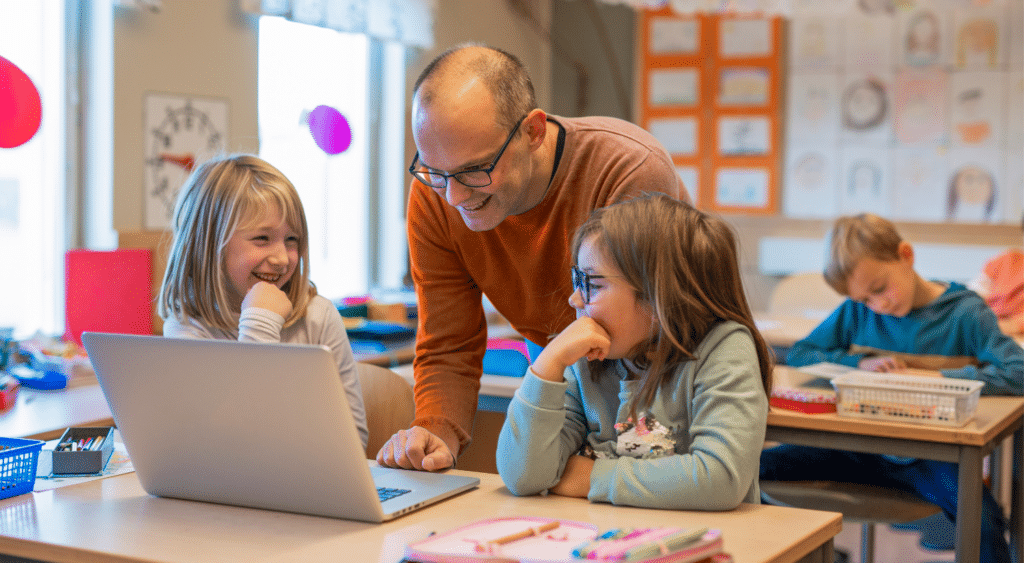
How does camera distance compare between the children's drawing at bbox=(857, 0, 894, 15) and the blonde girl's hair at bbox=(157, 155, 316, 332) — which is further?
the children's drawing at bbox=(857, 0, 894, 15)

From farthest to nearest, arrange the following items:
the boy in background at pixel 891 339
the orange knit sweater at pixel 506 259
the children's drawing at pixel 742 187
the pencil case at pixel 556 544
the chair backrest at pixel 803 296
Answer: the children's drawing at pixel 742 187
the chair backrest at pixel 803 296
the boy in background at pixel 891 339
the orange knit sweater at pixel 506 259
the pencil case at pixel 556 544

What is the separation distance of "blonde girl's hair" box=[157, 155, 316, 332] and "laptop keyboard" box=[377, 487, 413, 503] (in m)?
0.61

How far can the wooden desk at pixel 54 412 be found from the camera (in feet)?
6.05

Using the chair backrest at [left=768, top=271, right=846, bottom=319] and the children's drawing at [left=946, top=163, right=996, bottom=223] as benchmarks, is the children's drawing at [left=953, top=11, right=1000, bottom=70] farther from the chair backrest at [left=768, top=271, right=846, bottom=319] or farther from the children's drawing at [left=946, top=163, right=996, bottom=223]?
the chair backrest at [left=768, top=271, right=846, bottom=319]

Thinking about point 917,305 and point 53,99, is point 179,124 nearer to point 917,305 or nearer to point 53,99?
point 53,99

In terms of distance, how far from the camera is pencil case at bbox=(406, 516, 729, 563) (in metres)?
0.90

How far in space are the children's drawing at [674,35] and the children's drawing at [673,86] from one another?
111 mm

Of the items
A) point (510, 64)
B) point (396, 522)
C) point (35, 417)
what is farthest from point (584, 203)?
point (35, 417)

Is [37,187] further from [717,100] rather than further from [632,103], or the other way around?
[717,100]

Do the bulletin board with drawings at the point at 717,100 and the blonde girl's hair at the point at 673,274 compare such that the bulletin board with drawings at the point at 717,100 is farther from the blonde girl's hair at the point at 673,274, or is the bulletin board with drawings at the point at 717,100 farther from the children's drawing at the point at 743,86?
the blonde girl's hair at the point at 673,274

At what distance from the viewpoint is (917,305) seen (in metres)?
2.45

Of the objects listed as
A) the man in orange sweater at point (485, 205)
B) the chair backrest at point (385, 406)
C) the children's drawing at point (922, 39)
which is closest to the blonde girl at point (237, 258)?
the chair backrest at point (385, 406)

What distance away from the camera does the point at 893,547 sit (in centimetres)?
318

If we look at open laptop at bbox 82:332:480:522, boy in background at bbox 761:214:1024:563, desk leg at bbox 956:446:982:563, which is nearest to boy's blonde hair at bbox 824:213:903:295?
boy in background at bbox 761:214:1024:563
